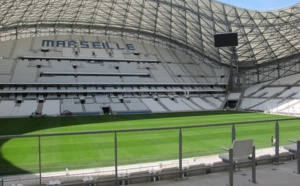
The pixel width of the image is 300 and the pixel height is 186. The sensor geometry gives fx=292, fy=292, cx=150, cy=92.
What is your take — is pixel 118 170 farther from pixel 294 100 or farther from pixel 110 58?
pixel 110 58

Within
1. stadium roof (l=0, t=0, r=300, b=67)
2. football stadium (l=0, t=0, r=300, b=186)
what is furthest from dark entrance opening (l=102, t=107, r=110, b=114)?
stadium roof (l=0, t=0, r=300, b=67)

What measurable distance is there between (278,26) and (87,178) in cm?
5141

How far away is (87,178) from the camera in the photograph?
6957 millimetres

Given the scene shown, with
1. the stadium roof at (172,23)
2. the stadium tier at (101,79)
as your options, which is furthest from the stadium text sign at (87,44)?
the stadium roof at (172,23)

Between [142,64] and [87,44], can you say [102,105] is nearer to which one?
[142,64]

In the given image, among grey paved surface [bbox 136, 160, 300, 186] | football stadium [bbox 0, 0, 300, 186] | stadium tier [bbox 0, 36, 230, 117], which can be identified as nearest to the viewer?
grey paved surface [bbox 136, 160, 300, 186]

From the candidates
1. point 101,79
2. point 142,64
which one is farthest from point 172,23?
point 101,79

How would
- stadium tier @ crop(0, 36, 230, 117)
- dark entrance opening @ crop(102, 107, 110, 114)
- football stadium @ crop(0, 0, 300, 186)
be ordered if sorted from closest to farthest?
football stadium @ crop(0, 0, 300, 186)
stadium tier @ crop(0, 36, 230, 117)
dark entrance opening @ crop(102, 107, 110, 114)

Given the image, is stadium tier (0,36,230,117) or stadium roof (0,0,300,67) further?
stadium tier (0,36,230,117)

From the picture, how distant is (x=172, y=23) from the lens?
64.6 metres

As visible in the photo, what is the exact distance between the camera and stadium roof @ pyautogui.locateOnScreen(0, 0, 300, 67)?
50.8 m

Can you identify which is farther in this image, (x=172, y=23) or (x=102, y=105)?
(x=172, y=23)

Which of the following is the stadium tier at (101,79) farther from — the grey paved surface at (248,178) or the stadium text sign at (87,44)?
the grey paved surface at (248,178)

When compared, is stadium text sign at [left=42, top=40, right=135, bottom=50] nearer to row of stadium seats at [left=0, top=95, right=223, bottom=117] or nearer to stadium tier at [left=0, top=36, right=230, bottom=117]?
stadium tier at [left=0, top=36, right=230, bottom=117]
